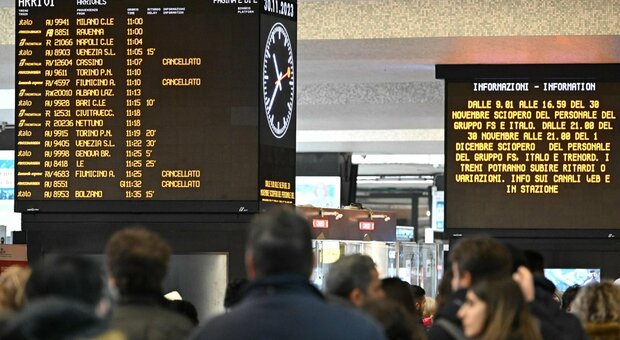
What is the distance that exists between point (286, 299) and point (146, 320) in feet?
2.93

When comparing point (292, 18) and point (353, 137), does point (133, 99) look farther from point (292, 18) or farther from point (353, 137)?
point (353, 137)

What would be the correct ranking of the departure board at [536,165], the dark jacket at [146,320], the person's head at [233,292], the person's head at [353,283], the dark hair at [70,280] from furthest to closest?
the departure board at [536,165], the person's head at [233,292], the person's head at [353,283], the dark jacket at [146,320], the dark hair at [70,280]

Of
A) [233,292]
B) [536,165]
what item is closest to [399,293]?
[233,292]

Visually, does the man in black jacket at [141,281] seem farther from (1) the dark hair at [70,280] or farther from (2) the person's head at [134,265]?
(1) the dark hair at [70,280]

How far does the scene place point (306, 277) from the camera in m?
3.05

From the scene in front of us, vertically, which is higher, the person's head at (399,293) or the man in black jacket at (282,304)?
the man in black jacket at (282,304)

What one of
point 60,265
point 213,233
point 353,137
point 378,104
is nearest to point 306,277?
point 60,265

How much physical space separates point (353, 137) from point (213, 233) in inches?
461

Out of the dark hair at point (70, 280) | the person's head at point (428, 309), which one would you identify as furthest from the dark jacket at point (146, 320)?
the person's head at point (428, 309)

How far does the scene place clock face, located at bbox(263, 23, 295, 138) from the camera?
8391mm

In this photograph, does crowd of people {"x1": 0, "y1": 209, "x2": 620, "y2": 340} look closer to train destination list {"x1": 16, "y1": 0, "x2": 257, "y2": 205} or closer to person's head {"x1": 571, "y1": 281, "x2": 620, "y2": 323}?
person's head {"x1": 571, "y1": 281, "x2": 620, "y2": 323}

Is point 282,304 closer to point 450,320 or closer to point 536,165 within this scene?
point 450,320

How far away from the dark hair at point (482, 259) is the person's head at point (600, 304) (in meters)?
1.06

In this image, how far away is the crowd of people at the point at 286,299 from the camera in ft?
9.75
